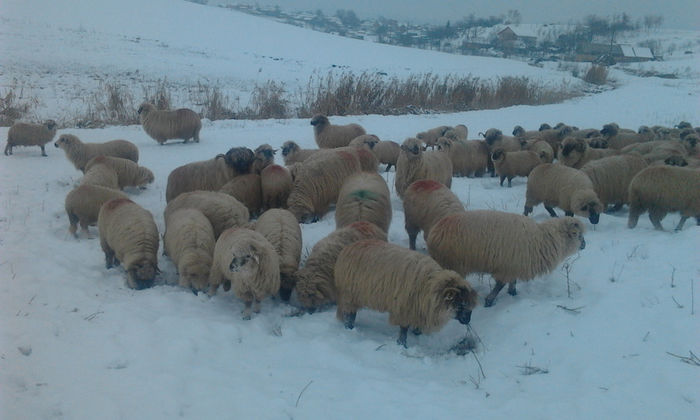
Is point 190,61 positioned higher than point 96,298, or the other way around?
point 190,61

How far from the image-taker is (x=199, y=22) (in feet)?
178

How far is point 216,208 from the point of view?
23.8ft

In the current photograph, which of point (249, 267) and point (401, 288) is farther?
point (249, 267)

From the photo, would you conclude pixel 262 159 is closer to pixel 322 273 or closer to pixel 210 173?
pixel 210 173

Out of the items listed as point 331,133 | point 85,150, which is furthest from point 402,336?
point 85,150

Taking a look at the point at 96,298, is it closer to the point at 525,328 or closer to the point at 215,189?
the point at 215,189

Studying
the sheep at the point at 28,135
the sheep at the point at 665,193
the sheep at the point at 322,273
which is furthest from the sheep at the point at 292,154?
the sheep at the point at 665,193

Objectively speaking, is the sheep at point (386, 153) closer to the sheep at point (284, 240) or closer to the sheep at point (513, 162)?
the sheep at point (513, 162)

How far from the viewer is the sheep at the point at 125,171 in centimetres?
938

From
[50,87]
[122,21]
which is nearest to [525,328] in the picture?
[50,87]

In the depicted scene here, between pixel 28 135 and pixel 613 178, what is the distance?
40.8 ft

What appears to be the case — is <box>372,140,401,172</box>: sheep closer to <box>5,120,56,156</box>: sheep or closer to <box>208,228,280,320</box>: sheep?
<box>208,228,280,320</box>: sheep

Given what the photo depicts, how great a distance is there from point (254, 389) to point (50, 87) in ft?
76.6

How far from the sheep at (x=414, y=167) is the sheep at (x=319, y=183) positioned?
2.68 ft
